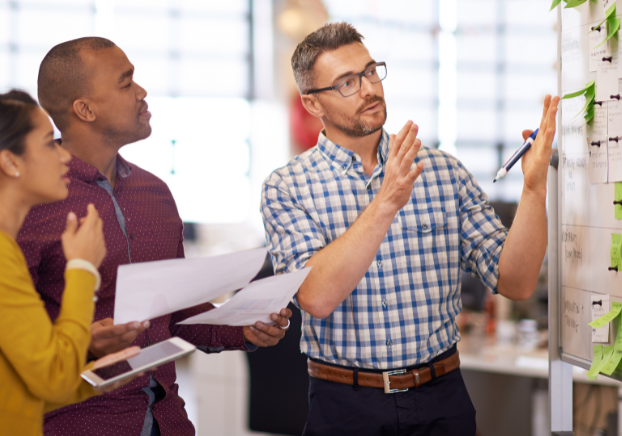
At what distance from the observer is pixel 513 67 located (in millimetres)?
9438

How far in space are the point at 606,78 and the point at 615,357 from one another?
0.64 meters

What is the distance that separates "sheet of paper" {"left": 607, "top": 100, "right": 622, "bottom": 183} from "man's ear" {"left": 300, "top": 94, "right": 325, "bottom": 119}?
743 mm

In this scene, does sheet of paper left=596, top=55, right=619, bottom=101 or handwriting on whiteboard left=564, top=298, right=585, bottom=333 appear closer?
sheet of paper left=596, top=55, right=619, bottom=101

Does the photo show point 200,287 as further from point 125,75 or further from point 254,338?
point 125,75

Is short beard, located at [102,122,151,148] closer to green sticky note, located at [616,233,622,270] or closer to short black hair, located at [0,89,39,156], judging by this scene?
short black hair, located at [0,89,39,156]

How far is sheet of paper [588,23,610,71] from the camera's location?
130cm

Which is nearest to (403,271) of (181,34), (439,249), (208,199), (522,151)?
(439,249)

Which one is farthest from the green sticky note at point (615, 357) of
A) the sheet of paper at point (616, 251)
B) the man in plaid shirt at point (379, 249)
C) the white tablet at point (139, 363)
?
the white tablet at point (139, 363)

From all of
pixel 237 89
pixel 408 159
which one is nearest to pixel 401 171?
pixel 408 159

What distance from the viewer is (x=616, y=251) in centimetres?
126

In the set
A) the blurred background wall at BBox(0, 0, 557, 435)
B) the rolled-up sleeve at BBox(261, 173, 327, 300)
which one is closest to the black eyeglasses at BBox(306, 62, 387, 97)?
the rolled-up sleeve at BBox(261, 173, 327, 300)

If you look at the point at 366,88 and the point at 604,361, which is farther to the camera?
the point at 366,88

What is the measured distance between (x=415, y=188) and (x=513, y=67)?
8832 mm

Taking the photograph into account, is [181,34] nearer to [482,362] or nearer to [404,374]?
[482,362]
